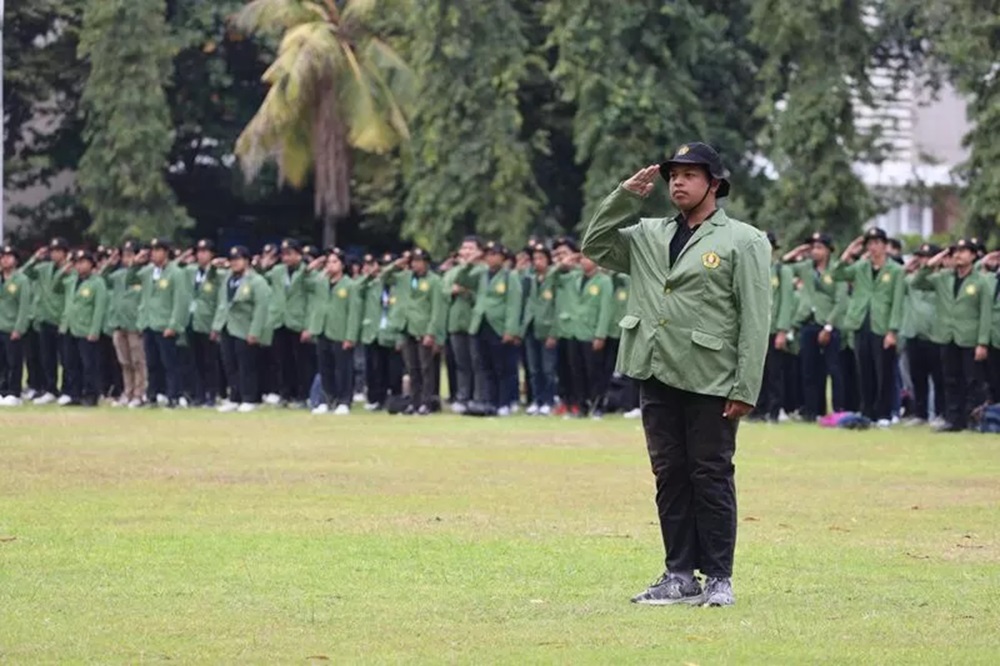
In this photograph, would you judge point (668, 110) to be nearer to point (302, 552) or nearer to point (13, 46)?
point (13, 46)

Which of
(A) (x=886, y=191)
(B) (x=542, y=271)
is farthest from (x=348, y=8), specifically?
(B) (x=542, y=271)

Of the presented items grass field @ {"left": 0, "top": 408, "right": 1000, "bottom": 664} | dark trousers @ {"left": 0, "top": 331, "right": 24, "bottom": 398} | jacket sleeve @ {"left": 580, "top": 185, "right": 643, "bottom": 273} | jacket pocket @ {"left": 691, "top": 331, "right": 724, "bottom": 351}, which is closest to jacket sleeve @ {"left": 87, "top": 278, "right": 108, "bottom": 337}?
dark trousers @ {"left": 0, "top": 331, "right": 24, "bottom": 398}

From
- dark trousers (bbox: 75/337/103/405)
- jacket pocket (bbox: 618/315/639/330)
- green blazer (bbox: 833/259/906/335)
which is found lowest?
dark trousers (bbox: 75/337/103/405)

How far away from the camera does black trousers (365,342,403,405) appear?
30016 millimetres

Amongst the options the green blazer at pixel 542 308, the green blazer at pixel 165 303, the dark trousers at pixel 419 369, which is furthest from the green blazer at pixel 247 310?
the green blazer at pixel 542 308

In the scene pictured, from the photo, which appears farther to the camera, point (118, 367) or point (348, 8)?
point (348, 8)

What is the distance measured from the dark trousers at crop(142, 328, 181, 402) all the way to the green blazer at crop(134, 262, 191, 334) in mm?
144

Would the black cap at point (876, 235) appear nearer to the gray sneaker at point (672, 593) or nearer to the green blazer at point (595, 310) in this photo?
the green blazer at point (595, 310)

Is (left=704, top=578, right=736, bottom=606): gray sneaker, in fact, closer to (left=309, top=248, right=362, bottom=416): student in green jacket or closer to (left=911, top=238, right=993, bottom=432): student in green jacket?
(left=911, top=238, right=993, bottom=432): student in green jacket

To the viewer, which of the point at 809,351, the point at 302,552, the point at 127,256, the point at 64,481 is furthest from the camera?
the point at 127,256

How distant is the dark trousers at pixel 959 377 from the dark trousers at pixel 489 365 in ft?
19.3

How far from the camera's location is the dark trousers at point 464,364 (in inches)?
1120

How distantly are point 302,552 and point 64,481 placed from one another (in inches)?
200

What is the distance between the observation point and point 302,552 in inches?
514
